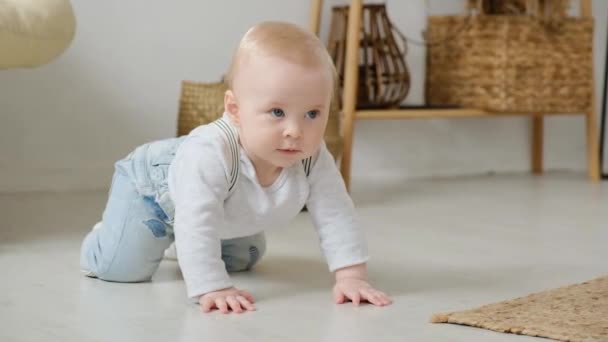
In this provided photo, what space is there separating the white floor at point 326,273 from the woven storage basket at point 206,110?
0.16 meters

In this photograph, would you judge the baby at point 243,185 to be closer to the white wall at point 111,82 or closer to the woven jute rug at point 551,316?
the woven jute rug at point 551,316

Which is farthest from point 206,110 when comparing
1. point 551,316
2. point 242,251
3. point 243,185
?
point 551,316

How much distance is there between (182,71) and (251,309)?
4.49ft

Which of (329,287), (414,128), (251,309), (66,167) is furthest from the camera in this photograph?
(414,128)

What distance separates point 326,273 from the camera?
1.35 meters

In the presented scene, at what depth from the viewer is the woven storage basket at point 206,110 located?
2.05m

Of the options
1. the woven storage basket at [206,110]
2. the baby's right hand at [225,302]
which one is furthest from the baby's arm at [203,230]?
the woven storage basket at [206,110]

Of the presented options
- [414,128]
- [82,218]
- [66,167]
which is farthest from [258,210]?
[414,128]

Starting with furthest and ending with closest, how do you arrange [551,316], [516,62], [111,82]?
[516,62] < [111,82] < [551,316]

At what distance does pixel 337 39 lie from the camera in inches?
96.3

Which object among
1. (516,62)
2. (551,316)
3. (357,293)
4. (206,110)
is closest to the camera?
(551,316)

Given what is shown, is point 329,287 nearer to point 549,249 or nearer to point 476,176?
point 549,249

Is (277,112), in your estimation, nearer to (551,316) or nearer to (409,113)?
(551,316)

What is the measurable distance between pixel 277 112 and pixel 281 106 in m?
0.01
